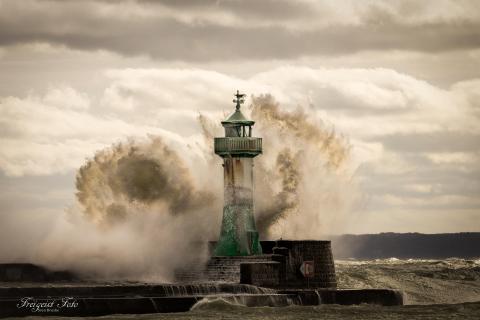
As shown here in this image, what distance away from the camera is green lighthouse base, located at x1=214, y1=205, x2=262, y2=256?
39.6m

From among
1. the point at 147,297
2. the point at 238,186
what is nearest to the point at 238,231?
the point at 238,186

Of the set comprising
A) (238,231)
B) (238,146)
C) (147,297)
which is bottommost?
(147,297)

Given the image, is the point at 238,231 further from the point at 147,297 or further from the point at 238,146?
the point at 147,297

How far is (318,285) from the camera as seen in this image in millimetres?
38688

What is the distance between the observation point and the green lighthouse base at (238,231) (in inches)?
1558

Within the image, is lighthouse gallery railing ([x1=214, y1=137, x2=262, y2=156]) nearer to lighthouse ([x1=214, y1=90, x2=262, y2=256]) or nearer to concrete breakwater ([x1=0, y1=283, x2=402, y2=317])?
lighthouse ([x1=214, y1=90, x2=262, y2=256])

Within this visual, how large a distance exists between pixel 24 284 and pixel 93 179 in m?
7.99

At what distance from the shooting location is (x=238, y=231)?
130 ft

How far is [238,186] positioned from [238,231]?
4.94ft

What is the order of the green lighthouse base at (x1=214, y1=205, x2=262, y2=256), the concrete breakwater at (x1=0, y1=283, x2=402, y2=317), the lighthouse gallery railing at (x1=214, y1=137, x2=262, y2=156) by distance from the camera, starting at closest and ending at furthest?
the concrete breakwater at (x1=0, y1=283, x2=402, y2=317) → the lighthouse gallery railing at (x1=214, y1=137, x2=262, y2=156) → the green lighthouse base at (x1=214, y1=205, x2=262, y2=256)

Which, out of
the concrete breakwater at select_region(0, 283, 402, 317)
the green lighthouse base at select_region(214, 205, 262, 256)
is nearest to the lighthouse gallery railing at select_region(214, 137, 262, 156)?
the green lighthouse base at select_region(214, 205, 262, 256)

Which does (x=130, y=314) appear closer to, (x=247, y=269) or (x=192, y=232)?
(x=247, y=269)

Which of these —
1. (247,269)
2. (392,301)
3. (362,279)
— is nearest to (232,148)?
(247,269)

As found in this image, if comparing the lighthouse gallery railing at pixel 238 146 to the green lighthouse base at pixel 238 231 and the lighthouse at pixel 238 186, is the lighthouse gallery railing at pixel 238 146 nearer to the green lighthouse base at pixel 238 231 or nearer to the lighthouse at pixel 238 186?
the lighthouse at pixel 238 186
